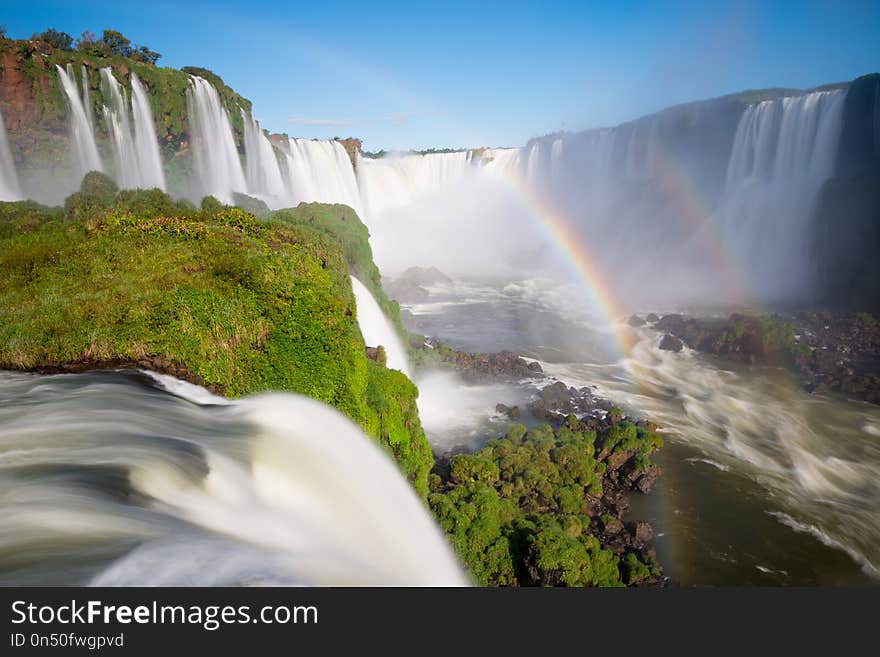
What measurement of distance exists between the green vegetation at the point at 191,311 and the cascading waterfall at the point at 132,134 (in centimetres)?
2076

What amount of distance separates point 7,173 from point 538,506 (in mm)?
33237

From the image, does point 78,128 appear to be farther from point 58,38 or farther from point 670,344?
point 670,344

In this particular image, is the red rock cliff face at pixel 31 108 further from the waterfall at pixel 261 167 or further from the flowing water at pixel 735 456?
the flowing water at pixel 735 456

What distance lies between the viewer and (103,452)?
4762 mm

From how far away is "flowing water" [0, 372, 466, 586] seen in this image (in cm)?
359

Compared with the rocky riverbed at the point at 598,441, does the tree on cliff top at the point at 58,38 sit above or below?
above

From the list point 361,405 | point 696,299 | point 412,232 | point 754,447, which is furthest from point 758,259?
point 361,405

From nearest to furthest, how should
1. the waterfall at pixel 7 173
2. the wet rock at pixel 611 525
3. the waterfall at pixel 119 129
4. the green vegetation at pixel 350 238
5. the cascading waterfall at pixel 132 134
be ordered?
the wet rock at pixel 611 525 < the green vegetation at pixel 350 238 < the waterfall at pixel 7 173 < the waterfall at pixel 119 129 < the cascading waterfall at pixel 132 134

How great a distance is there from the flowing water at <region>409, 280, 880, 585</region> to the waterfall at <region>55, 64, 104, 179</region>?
24.9 metres

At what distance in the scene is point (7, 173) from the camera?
86.3ft

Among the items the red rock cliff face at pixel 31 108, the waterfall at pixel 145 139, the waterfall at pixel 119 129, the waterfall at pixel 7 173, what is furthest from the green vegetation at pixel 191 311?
the waterfall at pixel 145 139

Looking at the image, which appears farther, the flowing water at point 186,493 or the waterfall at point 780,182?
the waterfall at point 780,182

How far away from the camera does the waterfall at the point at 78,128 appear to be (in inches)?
1101

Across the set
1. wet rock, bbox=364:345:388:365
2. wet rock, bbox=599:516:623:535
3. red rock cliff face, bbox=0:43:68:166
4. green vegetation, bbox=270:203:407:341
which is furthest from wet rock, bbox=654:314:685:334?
red rock cliff face, bbox=0:43:68:166
